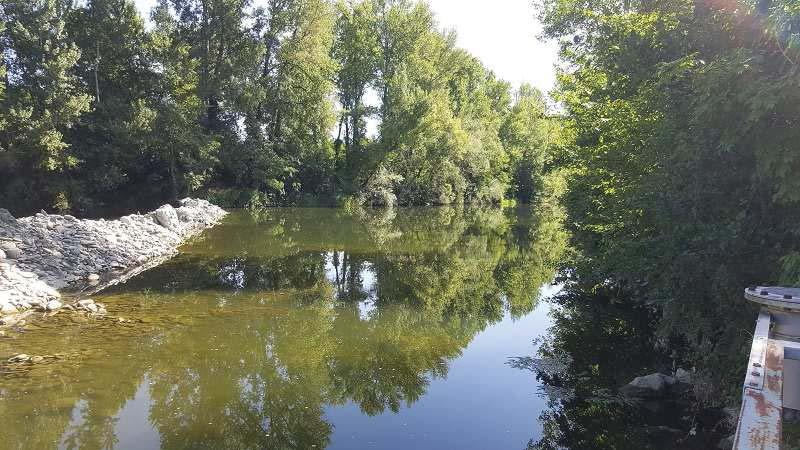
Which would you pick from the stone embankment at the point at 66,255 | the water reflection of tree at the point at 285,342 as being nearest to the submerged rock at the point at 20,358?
the water reflection of tree at the point at 285,342

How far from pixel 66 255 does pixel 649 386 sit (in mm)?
14678

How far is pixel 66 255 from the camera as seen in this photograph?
14.4 metres

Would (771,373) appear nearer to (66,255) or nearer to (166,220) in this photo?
(66,255)

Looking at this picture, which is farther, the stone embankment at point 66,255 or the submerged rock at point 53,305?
the stone embankment at point 66,255

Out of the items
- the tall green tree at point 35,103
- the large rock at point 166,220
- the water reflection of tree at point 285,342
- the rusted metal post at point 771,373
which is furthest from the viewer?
the tall green tree at point 35,103

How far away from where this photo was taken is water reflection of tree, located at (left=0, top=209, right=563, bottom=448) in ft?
21.6

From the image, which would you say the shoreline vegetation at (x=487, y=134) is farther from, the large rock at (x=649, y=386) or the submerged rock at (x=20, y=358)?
the submerged rock at (x=20, y=358)

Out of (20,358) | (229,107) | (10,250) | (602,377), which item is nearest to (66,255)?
(10,250)

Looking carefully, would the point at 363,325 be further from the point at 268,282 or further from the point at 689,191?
the point at 689,191

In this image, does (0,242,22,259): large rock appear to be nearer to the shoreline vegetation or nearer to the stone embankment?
the stone embankment

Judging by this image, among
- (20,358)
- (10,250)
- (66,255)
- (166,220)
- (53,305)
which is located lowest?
(20,358)

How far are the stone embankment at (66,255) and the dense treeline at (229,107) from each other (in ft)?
53.5

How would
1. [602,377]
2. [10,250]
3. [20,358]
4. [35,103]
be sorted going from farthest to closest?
[35,103]
[10,250]
[602,377]
[20,358]

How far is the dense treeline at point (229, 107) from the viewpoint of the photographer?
105ft
